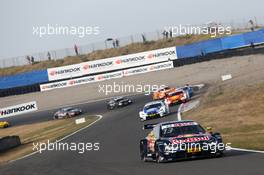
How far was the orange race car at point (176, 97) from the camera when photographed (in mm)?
47688

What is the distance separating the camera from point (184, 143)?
1600cm

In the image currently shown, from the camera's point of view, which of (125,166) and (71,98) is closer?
(125,166)

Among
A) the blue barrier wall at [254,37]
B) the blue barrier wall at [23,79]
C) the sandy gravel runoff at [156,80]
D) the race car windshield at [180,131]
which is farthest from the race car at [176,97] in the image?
the race car windshield at [180,131]

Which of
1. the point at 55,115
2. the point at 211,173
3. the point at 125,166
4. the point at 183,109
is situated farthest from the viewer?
the point at 55,115

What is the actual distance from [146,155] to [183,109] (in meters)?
24.5

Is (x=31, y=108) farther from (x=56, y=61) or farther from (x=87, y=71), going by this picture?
(x=56, y=61)

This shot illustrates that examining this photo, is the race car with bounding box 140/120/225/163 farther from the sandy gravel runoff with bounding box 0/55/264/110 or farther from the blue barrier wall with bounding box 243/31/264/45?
the blue barrier wall with bounding box 243/31/264/45

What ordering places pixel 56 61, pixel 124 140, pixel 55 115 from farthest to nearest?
1. pixel 56 61
2. pixel 55 115
3. pixel 124 140

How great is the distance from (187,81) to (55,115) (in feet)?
49.2

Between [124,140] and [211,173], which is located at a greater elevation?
[211,173]

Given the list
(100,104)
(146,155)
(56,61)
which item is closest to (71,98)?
(100,104)

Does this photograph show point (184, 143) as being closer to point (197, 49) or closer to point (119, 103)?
point (119, 103)

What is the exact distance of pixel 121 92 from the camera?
67.6 metres

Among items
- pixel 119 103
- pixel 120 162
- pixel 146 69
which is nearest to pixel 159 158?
pixel 120 162
